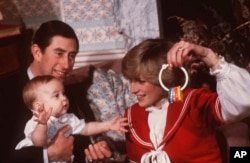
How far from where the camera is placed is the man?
2.89 feet

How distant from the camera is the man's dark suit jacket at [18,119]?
89cm

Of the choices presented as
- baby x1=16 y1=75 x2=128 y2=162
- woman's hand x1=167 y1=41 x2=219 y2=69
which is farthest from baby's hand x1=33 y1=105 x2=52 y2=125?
woman's hand x1=167 y1=41 x2=219 y2=69

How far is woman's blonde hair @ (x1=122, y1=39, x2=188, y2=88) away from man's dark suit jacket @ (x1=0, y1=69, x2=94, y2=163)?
0.14 m

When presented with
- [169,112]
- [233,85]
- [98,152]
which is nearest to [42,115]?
[98,152]

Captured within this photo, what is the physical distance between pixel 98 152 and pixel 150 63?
22cm

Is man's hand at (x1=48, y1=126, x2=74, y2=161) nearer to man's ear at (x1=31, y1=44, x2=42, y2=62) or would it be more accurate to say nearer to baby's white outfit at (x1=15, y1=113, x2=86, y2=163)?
baby's white outfit at (x1=15, y1=113, x2=86, y2=163)

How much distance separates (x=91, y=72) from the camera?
39.0 inches

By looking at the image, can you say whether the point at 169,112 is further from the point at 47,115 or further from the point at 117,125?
the point at 47,115

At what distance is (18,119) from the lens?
2.97 ft

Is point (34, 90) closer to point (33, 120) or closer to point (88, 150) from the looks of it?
point (33, 120)

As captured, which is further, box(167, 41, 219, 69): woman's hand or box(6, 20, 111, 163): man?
box(6, 20, 111, 163): man

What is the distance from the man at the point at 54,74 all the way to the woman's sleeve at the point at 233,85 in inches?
11.2

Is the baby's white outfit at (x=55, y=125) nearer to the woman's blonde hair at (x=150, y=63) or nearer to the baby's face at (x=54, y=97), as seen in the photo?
the baby's face at (x=54, y=97)

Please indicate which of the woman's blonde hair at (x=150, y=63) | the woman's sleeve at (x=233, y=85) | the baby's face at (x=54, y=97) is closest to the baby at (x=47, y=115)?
the baby's face at (x=54, y=97)
